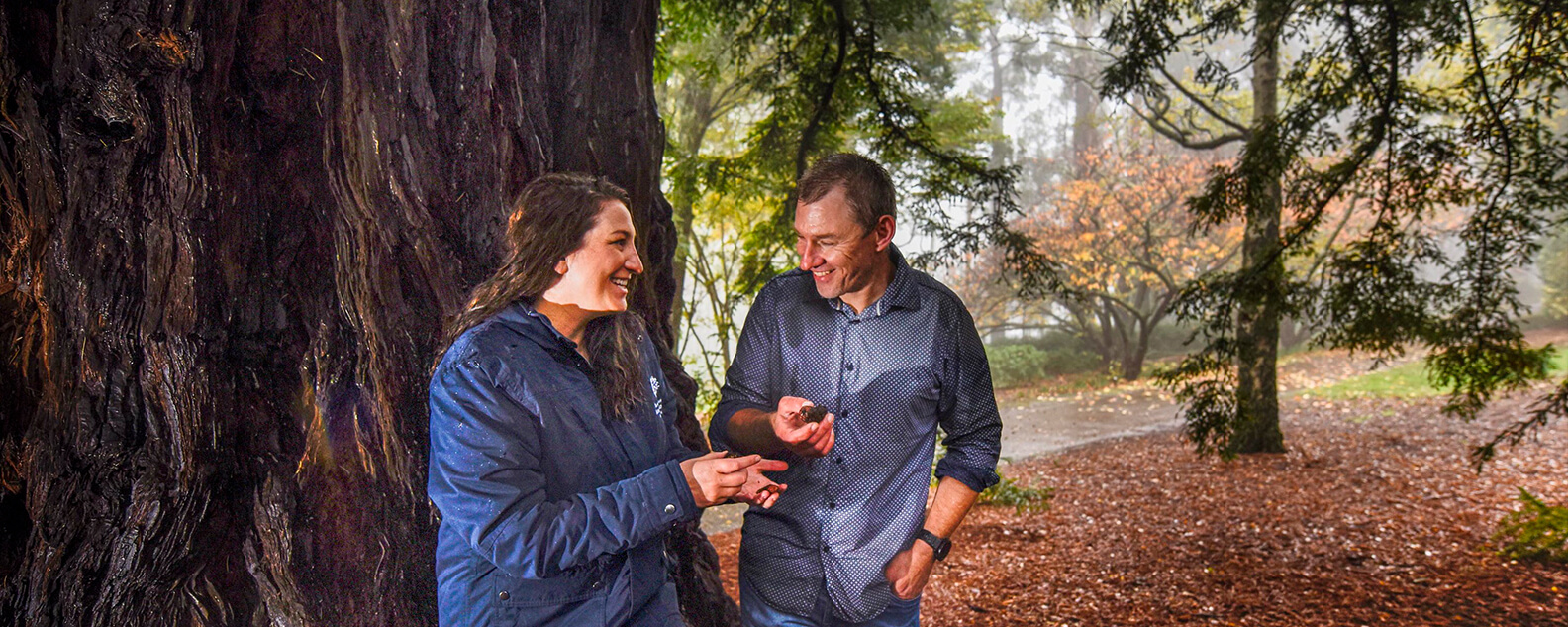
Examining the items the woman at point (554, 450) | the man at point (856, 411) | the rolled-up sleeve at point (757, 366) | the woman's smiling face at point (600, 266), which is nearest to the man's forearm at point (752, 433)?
the man at point (856, 411)

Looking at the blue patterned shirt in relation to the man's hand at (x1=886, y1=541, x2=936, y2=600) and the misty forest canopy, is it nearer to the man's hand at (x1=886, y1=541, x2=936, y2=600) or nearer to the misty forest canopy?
the man's hand at (x1=886, y1=541, x2=936, y2=600)

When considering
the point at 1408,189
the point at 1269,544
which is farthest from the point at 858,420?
the point at 1269,544

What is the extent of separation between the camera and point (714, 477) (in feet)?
6.39

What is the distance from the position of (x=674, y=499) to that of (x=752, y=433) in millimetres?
588

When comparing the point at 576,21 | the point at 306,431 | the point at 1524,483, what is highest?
the point at 576,21

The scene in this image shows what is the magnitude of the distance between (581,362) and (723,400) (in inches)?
27.6

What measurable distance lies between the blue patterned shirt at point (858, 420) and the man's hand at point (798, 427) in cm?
31

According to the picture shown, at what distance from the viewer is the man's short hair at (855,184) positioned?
2.49 meters

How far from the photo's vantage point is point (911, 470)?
2.65m

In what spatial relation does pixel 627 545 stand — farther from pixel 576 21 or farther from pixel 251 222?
A: pixel 576 21

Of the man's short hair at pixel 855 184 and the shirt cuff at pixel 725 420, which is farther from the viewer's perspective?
the shirt cuff at pixel 725 420

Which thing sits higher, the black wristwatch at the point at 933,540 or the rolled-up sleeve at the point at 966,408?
the rolled-up sleeve at the point at 966,408

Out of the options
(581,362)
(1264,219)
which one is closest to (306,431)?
(581,362)

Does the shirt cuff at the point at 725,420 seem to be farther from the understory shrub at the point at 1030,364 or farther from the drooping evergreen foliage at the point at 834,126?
the understory shrub at the point at 1030,364
